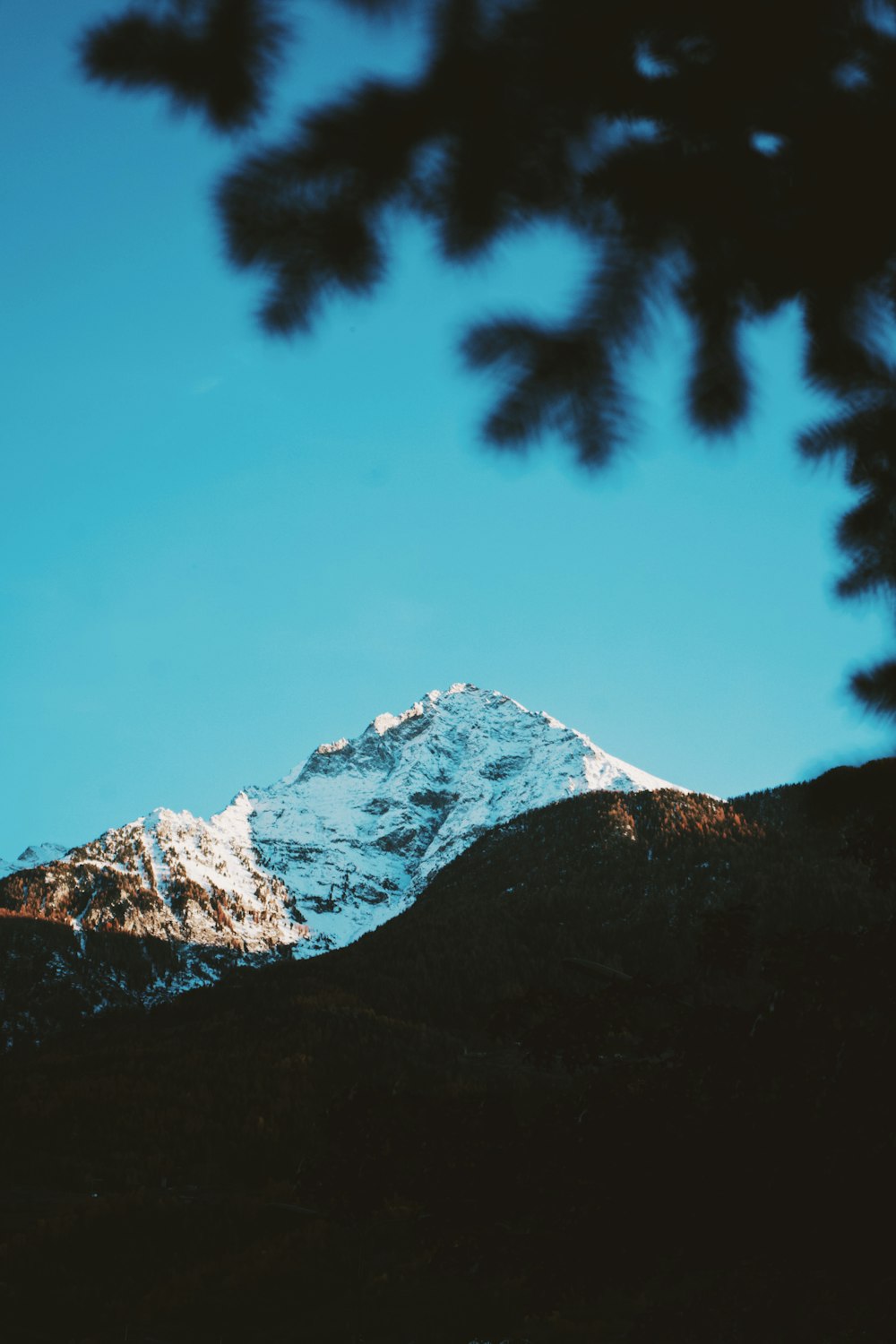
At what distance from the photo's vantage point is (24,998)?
14075 centimetres

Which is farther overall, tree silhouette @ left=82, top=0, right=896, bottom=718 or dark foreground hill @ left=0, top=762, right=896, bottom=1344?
dark foreground hill @ left=0, top=762, right=896, bottom=1344

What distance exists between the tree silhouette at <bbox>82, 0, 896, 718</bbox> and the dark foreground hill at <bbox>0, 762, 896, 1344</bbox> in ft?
3.96

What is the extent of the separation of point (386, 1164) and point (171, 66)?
27.6ft

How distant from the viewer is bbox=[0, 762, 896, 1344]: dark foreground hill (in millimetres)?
5828

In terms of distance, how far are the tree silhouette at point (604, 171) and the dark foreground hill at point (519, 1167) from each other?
121 centimetres

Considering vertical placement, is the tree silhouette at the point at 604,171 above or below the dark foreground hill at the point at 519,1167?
above

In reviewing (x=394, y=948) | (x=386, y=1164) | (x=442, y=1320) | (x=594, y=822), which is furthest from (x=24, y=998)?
(x=386, y=1164)

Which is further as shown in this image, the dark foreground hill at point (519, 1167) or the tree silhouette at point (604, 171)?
the dark foreground hill at point (519, 1167)

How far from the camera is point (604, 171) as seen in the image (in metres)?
1.97

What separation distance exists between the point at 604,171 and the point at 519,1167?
7.42 m

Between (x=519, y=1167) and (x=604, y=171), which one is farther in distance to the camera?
(x=519, y=1167)

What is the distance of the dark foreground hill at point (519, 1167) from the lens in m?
5.83

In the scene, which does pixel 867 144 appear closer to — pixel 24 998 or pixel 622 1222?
pixel 622 1222

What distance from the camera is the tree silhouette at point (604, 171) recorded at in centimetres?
175
